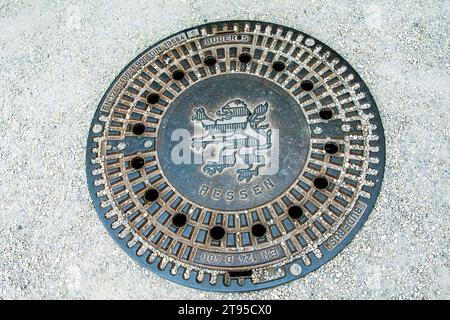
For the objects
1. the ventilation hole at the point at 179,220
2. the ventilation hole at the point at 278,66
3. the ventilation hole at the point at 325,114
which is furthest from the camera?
the ventilation hole at the point at 278,66

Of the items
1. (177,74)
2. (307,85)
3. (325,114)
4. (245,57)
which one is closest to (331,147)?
(325,114)

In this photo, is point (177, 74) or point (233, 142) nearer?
point (233, 142)

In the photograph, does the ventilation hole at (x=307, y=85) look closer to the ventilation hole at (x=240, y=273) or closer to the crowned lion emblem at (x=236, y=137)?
the crowned lion emblem at (x=236, y=137)

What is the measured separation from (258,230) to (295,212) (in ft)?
0.66

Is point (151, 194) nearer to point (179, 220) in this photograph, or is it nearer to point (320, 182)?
point (179, 220)

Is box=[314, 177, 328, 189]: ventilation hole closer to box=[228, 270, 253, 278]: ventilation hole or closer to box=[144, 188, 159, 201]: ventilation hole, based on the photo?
box=[228, 270, 253, 278]: ventilation hole

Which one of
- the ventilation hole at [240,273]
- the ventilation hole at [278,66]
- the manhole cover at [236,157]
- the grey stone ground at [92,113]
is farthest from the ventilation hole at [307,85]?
the ventilation hole at [240,273]

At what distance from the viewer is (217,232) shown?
2225 mm

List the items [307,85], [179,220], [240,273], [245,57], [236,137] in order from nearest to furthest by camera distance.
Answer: [240,273] → [179,220] → [236,137] → [307,85] → [245,57]

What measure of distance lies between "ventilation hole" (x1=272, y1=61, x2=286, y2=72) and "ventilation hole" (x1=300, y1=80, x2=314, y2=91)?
0.48ft

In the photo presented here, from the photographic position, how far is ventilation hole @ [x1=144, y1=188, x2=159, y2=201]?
233cm

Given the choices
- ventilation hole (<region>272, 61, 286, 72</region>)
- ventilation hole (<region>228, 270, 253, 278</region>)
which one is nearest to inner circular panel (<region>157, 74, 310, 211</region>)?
ventilation hole (<region>272, 61, 286, 72</region>)

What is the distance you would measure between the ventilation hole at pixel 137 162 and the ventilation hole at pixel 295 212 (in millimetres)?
814

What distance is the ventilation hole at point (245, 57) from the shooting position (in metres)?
2.57
